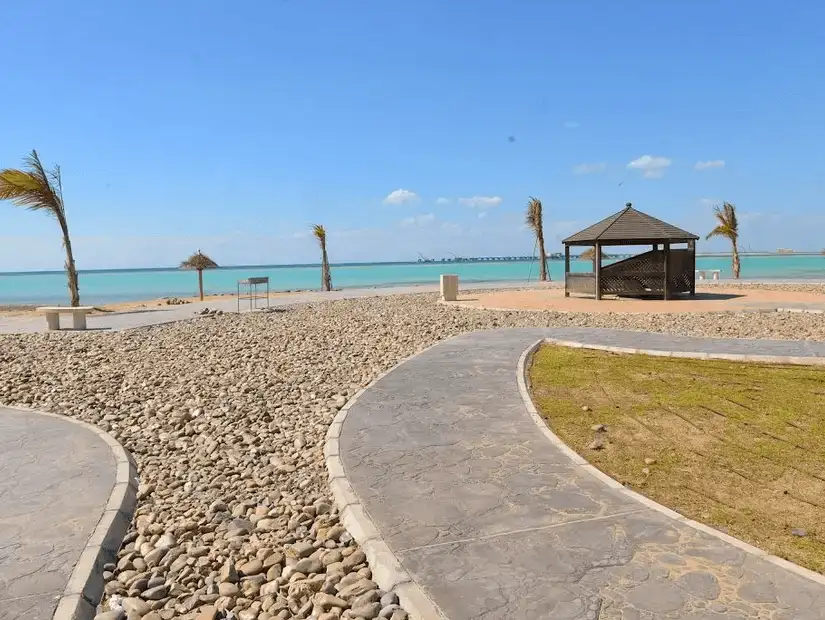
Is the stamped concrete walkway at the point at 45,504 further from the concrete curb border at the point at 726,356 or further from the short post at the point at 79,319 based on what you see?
the short post at the point at 79,319

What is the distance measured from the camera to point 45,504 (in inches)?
171

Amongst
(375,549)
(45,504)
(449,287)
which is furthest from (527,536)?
(449,287)

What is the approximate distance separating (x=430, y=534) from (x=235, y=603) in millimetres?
1193

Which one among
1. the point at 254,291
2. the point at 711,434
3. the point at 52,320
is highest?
the point at 254,291

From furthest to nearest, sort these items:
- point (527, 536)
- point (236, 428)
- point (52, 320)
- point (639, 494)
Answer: point (52, 320), point (236, 428), point (639, 494), point (527, 536)

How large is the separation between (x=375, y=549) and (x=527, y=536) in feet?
3.07

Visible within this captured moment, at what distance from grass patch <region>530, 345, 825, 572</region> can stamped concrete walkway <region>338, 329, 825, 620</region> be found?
477 millimetres

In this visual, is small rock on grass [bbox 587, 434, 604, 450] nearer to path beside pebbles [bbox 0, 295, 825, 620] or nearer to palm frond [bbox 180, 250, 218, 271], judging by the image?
path beside pebbles [bbox 0, 295, 825, 620]

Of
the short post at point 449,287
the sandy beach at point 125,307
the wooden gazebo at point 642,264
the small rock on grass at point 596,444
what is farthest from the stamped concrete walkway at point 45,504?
the wooden gazebo at point 642,264

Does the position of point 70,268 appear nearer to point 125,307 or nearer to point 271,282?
point 125,307

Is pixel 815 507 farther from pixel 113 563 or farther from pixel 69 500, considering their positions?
pixel 69 500

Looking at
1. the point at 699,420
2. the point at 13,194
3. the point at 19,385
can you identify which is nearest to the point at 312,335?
the point at 19,385

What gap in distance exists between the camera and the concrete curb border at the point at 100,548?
10.3ft

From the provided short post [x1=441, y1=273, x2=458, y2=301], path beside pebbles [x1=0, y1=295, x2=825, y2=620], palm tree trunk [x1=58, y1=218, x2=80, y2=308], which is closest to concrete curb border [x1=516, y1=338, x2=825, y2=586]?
path beside pebbles [x1=0, y1=295, x2=825, y2=620]
